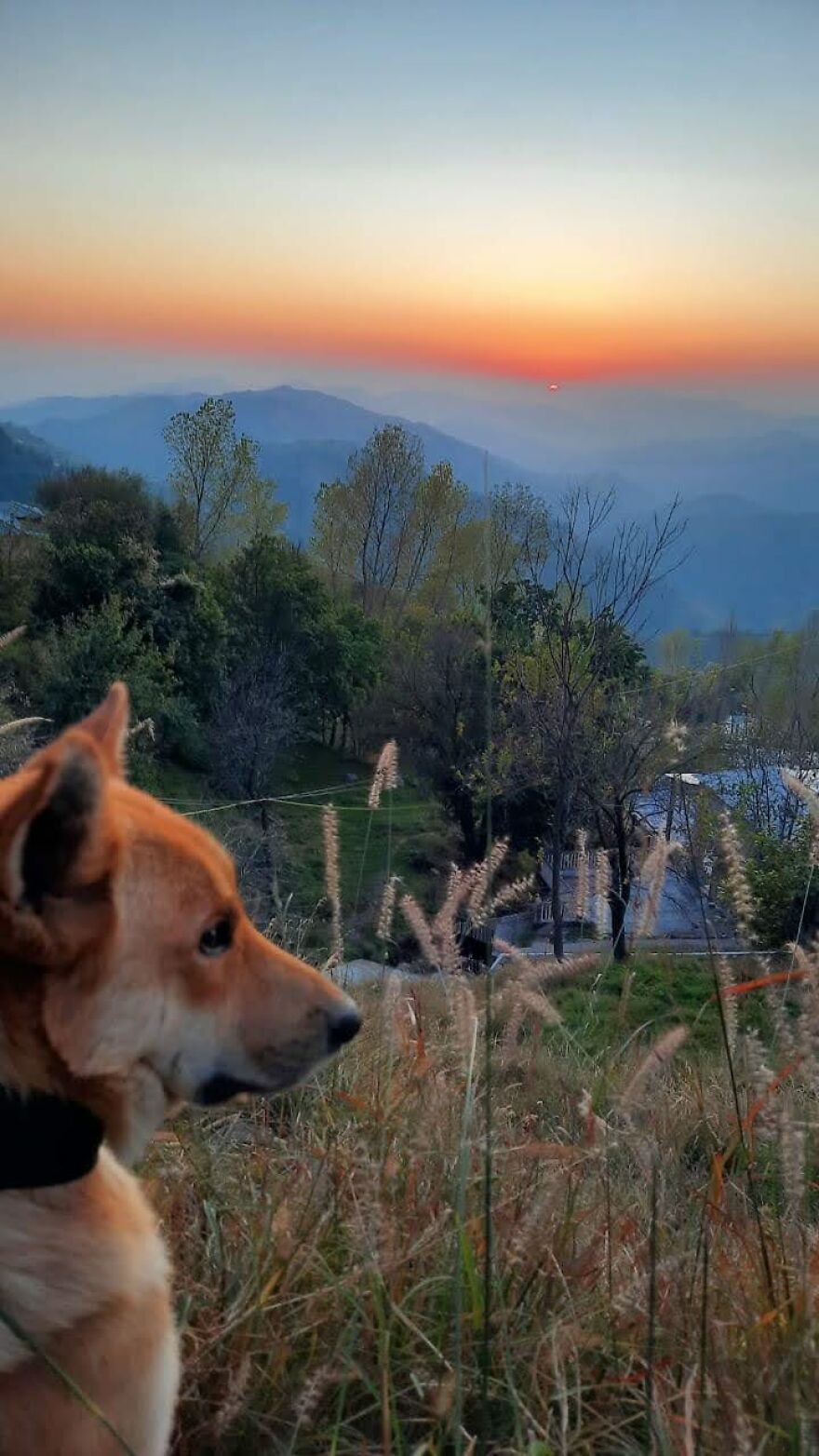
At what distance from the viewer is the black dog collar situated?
5.76 feet

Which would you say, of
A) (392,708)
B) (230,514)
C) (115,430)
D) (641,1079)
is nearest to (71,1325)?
(641,1079)

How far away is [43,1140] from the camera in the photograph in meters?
1.79

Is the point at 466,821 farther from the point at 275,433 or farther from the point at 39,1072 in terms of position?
the point at 275,433

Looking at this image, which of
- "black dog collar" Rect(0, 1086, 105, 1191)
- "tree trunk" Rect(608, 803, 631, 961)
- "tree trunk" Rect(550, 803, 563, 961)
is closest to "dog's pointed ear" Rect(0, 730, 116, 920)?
"black dog collar" Rect(0, 1086, 105, 1191)

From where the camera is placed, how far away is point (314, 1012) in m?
2.30

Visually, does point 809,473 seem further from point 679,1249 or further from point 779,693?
point 679,1249

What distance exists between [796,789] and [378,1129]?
162 cm

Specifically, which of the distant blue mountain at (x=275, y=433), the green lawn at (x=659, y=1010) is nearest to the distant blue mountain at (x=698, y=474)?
the distant blue mountain at (x=275, y=433)

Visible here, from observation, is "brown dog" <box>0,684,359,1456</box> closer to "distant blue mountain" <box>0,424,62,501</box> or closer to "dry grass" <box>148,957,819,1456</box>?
"dry grass" <box>148,957,819,1456</box>

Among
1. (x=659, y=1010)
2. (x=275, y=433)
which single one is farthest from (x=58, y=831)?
(x=275, y=433)

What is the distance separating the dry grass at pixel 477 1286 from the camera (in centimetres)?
216

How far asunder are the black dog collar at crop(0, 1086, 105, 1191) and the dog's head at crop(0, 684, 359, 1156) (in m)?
0.07

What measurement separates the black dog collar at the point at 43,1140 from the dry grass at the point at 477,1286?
60 cm

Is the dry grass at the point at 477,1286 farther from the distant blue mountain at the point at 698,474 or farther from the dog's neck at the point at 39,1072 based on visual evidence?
the distant blue mountain at the point at 698,474
